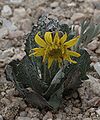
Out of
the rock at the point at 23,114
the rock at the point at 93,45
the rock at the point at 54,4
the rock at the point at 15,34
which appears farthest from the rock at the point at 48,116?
the rock at the point at 54,4

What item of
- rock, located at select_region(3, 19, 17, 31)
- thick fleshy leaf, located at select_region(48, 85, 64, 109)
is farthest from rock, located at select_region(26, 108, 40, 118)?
rock, located at select_region(3, 19, 17, 31)

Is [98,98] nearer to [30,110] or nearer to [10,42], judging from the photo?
[30,110]

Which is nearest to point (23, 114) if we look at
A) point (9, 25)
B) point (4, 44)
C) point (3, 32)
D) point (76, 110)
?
point (76, 110)

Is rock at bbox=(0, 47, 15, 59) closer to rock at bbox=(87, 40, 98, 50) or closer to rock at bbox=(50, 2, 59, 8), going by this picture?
rock at bbox=(87, 40, 98, 50)

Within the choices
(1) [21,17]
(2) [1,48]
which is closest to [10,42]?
(2) [1,48]

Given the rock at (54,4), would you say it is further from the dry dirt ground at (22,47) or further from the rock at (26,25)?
the rock at (26,25)

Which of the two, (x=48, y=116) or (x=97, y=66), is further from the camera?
(x=97, y=66)

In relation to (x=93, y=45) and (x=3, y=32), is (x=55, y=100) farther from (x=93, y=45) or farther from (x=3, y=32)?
(x=3, y=32)
